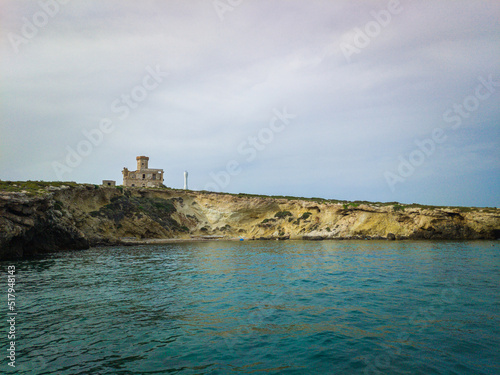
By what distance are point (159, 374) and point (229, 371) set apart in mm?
1681

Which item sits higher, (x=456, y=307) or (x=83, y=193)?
(x=83, y=193)

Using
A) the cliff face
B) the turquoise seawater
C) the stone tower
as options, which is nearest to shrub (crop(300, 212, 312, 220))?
the cliff face

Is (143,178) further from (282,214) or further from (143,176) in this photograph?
(282,214)

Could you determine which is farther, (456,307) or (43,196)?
(43,196)

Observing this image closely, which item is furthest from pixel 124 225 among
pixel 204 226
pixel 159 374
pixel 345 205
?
pixel 159 374

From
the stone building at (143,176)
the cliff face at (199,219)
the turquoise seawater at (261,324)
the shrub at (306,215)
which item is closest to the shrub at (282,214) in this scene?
the cliff face at (199,219)

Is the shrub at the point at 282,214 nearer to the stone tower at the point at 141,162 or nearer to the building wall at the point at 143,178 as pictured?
the building wall at the point at 143,178

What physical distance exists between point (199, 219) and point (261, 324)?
5758cm

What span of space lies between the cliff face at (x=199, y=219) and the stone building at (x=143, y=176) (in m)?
18.1

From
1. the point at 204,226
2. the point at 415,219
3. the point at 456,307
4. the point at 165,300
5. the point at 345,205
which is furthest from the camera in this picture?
the point at 204,226

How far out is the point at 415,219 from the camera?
5631 cm

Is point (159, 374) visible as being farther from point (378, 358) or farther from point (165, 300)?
point (165, 300)

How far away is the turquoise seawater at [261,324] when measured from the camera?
7.87 m

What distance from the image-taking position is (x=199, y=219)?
67.1 m
